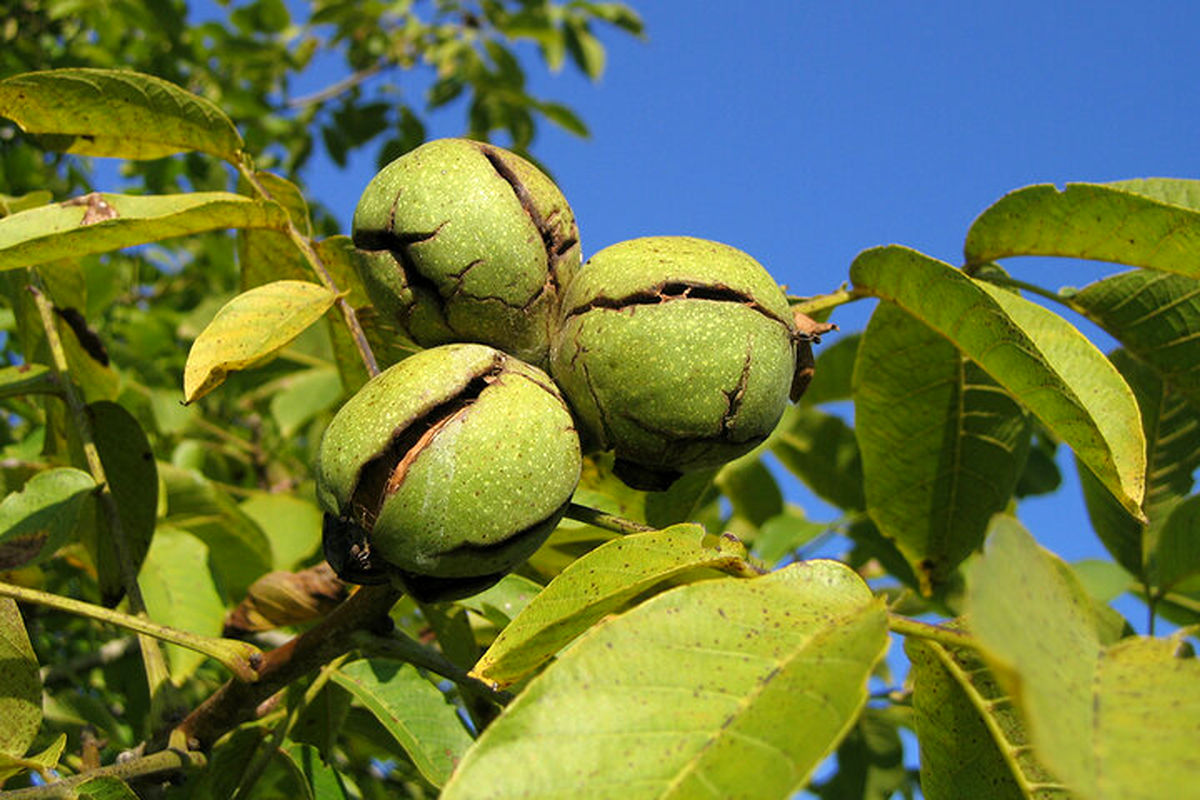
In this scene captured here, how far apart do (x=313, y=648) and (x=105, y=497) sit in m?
0.60

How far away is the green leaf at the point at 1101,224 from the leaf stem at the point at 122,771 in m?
1.43

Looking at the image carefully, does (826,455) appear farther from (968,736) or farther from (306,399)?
(968,736)

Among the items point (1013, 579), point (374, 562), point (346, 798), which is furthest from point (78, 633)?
point (1013, 579)

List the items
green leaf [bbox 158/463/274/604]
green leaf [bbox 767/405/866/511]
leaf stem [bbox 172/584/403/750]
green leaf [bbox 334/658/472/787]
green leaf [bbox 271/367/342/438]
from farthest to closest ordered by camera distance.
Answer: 1. green leaf [bbox 271/367/342/438]
2. green leaf [bbox 767/405/866/511]
3. green leaf [bbox 158/463/274/604]
4. green leaf [bbox 334/658/472/787]
5. leaf stem [bbox 172/584/403/750]

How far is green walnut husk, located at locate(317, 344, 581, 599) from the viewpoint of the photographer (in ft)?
4.08

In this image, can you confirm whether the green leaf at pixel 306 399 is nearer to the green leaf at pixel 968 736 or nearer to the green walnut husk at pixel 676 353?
the green walnut husk at pixel 676 353

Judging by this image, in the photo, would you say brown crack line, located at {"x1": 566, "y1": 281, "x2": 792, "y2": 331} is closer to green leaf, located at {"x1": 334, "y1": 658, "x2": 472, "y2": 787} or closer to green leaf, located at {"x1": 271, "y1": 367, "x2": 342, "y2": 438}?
green leaf, located at {"x1": 334, "y1": 658, "x2": 472, "y2": 787}

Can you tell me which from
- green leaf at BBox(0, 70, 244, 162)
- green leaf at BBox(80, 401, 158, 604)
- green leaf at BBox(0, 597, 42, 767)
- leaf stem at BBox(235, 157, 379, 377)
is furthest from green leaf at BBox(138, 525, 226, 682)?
green leaf at BBox(0, 70, 244, 162)

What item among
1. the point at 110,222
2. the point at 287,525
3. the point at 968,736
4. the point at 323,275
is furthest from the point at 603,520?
the point at 287,525

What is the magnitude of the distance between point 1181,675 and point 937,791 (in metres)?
0.47

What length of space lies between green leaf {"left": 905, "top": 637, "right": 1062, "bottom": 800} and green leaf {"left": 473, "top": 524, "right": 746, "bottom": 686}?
1.09 ft

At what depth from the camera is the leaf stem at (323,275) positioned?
5.09ft

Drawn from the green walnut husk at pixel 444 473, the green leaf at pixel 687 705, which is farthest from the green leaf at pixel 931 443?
the green leaf at pixel 687 705

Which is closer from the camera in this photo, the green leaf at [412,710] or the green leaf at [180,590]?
the green leaf at [412,710]
